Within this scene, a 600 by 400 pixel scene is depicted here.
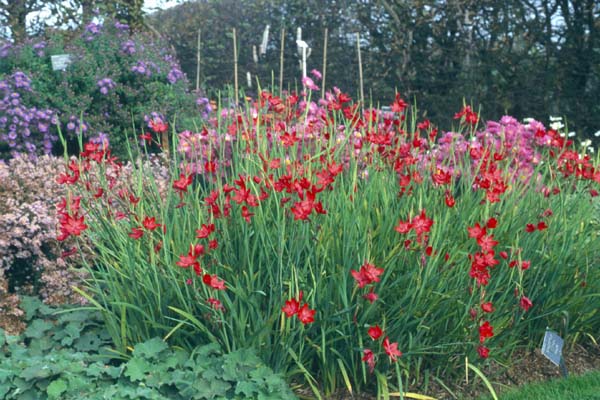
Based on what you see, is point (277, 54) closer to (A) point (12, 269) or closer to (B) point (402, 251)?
(A) point (12, 269)

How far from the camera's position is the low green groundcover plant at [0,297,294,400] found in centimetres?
312

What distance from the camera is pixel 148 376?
3.20m

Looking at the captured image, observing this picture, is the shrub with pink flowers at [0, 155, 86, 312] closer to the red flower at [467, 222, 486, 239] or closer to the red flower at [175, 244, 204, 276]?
the red flower at [175, 244, 204, 276]

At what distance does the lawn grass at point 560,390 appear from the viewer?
3.59m

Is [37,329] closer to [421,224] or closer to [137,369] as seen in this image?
[137,369]

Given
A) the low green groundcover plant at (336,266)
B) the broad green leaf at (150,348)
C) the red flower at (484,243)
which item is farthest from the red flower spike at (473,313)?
the broad green leaf at (150,348)

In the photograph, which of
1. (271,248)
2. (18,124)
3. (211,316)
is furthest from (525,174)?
(18,124)

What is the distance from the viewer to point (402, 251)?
11.4 ft

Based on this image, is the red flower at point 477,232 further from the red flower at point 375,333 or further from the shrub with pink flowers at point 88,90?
the shrub with pink flowers at point 88,90

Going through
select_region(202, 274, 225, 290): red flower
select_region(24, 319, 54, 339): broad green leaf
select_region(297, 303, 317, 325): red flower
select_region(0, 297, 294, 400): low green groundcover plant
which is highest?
select_region(202, 274, 225, 290): red flower

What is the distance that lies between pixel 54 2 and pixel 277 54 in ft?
10.2

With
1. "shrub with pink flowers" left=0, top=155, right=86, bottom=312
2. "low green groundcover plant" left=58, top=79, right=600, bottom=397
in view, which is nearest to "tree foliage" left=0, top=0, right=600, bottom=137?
"shrub with pink flowers" left=0, top=155, right=86, bottom=312

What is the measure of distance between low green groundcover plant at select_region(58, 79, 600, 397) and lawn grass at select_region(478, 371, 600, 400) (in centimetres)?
21

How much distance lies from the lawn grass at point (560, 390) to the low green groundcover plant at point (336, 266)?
21cm
